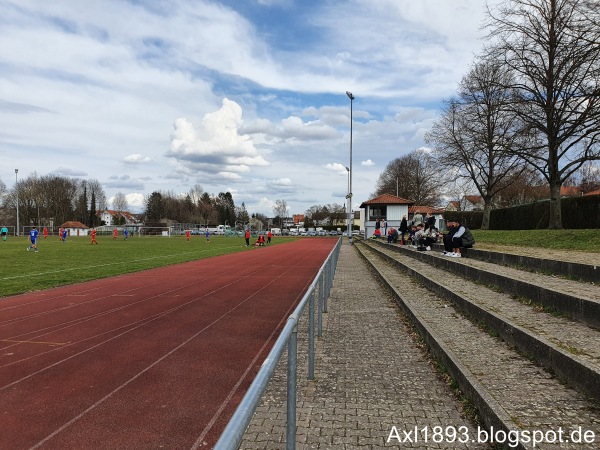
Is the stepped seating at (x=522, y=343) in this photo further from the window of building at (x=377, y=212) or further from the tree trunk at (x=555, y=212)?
the window of building at (x=377, y=212)

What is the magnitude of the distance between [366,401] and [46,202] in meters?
103

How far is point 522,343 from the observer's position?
15.0 feet

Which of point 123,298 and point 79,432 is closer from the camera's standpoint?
point 79,432

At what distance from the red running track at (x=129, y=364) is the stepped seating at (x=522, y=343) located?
2.39 m

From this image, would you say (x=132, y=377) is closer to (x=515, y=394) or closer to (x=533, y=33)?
(x=515, y=394)

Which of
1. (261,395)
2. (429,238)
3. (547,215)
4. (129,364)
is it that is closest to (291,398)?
(261,395)

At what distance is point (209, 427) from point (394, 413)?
66.4 inches

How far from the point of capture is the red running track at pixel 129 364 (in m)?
3.75

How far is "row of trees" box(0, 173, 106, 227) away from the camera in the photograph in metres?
85.4

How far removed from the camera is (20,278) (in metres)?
14.3

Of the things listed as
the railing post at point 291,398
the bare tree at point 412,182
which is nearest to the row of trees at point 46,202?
the bare tree at point 412,182

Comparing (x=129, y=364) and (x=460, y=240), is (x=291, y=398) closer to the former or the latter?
(x=129, y=364)

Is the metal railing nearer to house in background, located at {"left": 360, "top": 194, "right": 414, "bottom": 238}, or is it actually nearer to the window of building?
house in background, located at {"left": 360, "top": 194, "right": 414, "bottom": 238}

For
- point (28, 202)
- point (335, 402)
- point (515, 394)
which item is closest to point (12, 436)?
point (335, 402)
